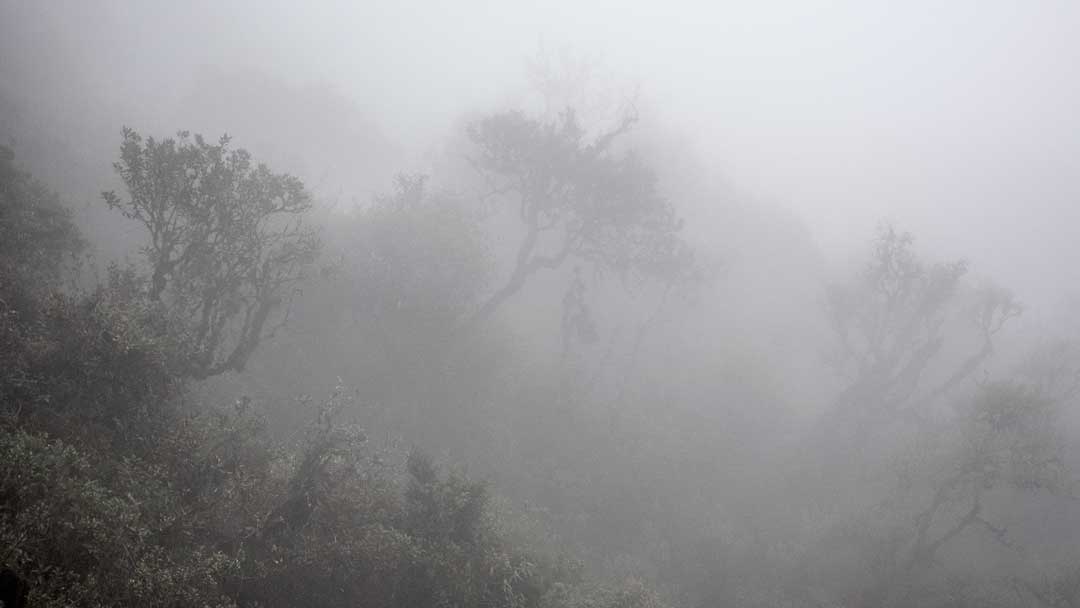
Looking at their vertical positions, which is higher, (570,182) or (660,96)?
(660,96)

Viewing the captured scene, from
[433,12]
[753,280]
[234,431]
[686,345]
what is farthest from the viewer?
[433,12]

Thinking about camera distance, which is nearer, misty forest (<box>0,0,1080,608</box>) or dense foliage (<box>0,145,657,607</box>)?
dense foliage (<box>0,145,657,607</box>)

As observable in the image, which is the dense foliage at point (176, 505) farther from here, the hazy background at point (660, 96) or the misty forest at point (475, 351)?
the hazy background at point (660, 96)

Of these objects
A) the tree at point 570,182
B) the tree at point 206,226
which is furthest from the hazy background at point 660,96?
the tree at point 206,226

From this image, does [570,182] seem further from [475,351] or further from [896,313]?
[896,313]

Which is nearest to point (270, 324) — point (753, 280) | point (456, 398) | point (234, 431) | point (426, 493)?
point (456, 398)

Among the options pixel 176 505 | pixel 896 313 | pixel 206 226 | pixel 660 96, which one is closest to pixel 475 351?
pixel 206 226

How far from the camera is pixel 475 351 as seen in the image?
28.5 m

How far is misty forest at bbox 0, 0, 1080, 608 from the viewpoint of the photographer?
482 inches

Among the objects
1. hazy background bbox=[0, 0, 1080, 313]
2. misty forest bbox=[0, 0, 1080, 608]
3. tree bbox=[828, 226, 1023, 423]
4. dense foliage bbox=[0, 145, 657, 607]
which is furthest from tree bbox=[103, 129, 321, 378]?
tree bbox=[828, 226, 1023, 423]

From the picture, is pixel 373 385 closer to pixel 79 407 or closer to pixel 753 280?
pixel 79 407

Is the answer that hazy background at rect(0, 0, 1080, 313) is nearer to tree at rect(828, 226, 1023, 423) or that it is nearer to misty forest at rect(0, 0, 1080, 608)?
misty forest at rect(0, 0, 1080, 608)

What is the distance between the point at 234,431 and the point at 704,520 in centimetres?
2194

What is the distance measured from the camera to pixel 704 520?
27062mm
